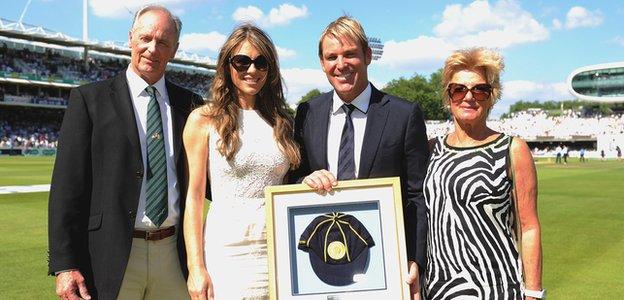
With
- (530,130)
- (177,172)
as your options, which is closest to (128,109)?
(177,172)

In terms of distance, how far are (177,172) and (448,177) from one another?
1.69 meters

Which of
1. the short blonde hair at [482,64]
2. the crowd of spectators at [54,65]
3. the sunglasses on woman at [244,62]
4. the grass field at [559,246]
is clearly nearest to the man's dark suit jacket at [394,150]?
the short blonde hair at [482,64]

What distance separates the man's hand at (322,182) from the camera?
120 inches

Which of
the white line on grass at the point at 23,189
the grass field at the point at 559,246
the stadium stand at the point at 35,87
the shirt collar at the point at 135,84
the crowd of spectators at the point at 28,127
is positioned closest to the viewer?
the shirt collar at the point at 135,84

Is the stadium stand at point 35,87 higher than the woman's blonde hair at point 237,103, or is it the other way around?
the stadium stand at point 35,87

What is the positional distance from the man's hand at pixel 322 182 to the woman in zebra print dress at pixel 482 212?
711 mm

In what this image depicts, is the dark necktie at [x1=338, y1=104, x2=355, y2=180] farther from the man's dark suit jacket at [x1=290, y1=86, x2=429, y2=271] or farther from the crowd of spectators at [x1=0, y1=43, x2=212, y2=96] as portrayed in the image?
the crowd of spectators at [x1=0, y1=43, x2=212, y2=96]

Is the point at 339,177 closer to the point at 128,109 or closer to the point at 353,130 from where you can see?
the point at 353,130

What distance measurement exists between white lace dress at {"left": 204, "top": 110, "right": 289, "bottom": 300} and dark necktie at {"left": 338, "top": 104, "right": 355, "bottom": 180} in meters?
0.34

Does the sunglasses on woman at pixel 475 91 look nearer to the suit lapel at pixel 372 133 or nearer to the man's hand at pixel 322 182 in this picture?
the suit lapel at pixel 372 133

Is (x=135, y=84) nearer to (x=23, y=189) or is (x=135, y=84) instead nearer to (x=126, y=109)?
(x=126, y=109)

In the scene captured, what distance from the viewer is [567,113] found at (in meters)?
104

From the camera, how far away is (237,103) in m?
3.57

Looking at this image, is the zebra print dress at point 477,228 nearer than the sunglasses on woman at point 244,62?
Yes
